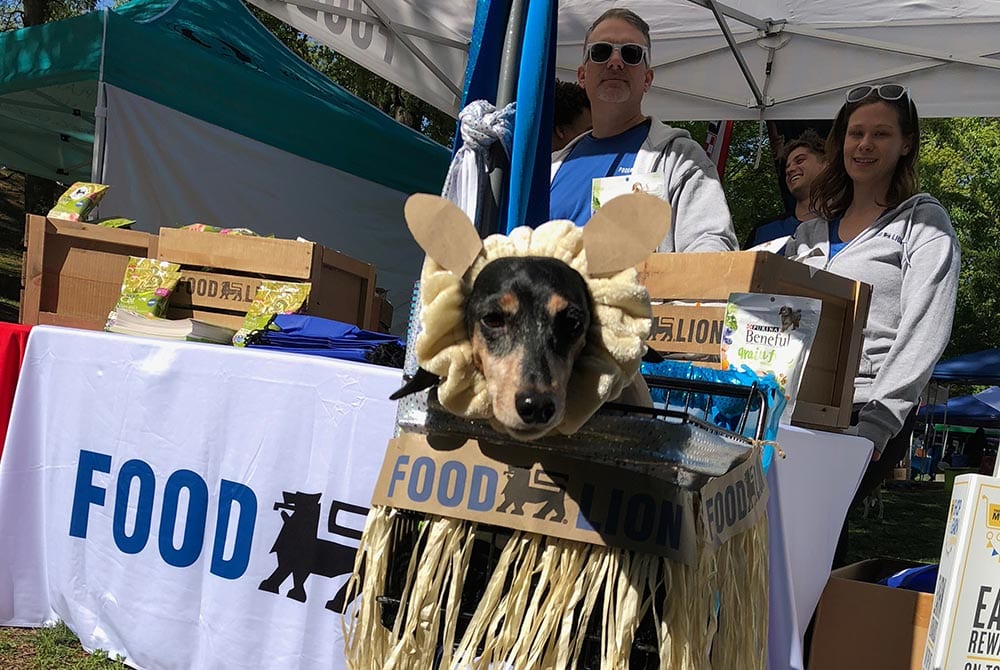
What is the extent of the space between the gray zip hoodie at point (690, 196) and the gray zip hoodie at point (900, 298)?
0.90 feet

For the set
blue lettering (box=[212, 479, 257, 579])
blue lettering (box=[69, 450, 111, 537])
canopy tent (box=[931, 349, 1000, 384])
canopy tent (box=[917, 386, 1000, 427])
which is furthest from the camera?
canopy tent (box=[917, 386, 1000, 427])

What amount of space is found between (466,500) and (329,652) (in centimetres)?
113

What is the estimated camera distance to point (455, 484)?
1236 millimetres

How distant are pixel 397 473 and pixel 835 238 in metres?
1.92

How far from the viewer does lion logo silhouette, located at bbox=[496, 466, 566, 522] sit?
118 cm

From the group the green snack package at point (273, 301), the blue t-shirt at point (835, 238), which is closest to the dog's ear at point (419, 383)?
the green snack package at point (273, 301)

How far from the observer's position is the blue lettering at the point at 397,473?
1.29 m

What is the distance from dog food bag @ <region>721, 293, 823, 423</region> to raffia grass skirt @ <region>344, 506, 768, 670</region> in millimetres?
529

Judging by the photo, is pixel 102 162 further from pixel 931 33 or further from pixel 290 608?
pixel 931 33

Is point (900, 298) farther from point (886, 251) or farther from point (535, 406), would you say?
point (535, 406)

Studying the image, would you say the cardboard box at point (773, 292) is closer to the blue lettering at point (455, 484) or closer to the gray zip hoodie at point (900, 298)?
the gray zip hoodie at point (900, 298)

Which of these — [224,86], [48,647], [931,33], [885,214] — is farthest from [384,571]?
[224,86]

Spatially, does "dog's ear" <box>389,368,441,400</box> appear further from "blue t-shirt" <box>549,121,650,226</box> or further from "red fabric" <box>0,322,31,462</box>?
"red fabric" <box>0,322,31,462</box>

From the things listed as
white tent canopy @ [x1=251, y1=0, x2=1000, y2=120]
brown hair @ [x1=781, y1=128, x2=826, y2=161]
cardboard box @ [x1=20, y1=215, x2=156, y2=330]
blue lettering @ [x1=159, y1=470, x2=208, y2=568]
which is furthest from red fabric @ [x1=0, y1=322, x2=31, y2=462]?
brown hair @ [x1=781, y1=128, x2=826, y2=161]
